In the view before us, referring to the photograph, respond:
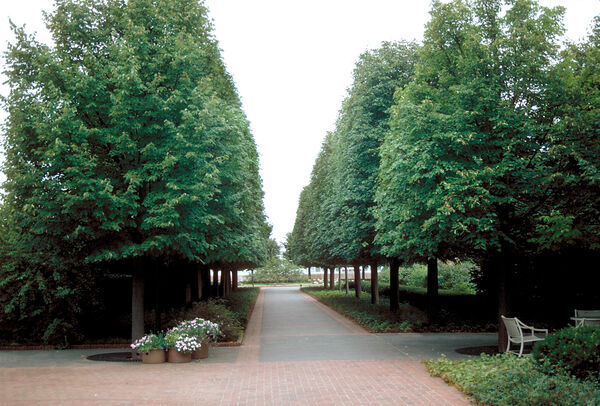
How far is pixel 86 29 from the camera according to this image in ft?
42.8

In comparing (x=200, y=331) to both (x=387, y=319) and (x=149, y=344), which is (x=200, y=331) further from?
(x=387, y=319)

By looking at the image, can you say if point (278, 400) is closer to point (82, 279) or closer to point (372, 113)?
point (82, 279)

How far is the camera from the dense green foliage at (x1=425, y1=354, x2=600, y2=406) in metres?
7.30

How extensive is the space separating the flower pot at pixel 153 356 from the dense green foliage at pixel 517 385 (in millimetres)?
6304

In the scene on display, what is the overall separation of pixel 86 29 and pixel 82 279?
6.71 metres

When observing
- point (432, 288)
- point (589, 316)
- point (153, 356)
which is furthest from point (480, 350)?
point (153, 356)

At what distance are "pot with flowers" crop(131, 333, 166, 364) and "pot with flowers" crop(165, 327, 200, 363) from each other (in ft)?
0.52

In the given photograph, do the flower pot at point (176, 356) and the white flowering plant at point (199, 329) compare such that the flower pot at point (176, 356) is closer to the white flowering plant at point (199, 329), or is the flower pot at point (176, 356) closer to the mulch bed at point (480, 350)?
the white flowering plant at point (199, 329)

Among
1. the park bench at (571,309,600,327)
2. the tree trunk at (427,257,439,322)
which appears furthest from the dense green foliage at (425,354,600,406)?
the tree trunk at (427,257,439,322)

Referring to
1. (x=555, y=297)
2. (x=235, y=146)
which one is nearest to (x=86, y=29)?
(x=235, y=146)

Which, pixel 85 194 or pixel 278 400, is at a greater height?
pixel 85 194

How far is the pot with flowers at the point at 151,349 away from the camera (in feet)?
40.1

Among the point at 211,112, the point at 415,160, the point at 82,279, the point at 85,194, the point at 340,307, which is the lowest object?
the point at 340,307

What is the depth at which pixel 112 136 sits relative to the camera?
38.5 ft
